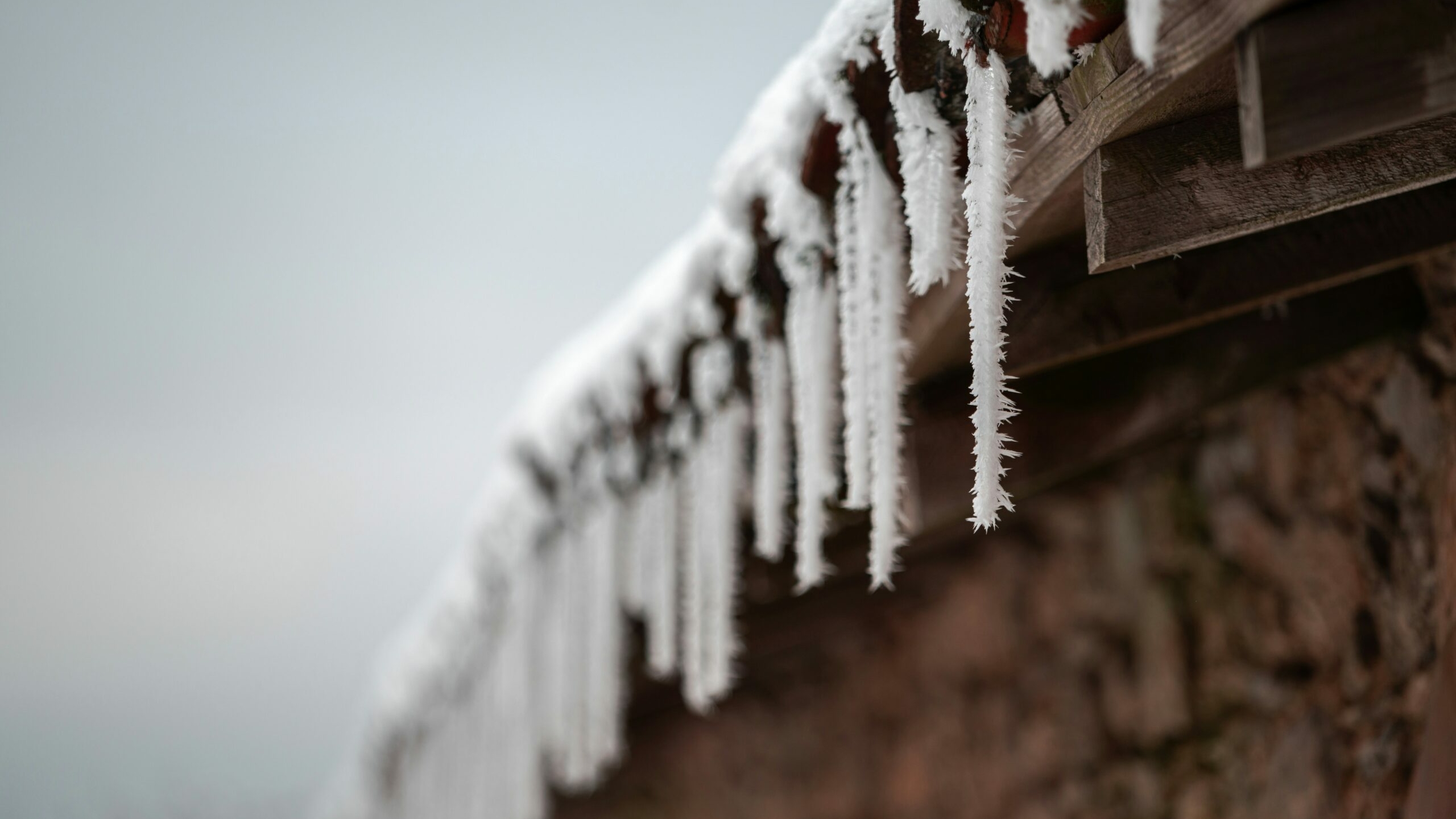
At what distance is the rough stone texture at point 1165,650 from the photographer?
1738mm

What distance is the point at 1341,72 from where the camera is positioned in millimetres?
710

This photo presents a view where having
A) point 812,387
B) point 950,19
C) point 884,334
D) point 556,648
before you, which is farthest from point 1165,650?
point 950,19

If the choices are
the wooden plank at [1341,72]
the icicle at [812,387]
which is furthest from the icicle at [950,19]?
the icicle at [812,387]

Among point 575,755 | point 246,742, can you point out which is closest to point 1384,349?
point 575,755

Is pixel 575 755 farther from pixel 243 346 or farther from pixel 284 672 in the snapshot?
pixel 284 672

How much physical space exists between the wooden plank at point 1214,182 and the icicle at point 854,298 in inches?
12.3

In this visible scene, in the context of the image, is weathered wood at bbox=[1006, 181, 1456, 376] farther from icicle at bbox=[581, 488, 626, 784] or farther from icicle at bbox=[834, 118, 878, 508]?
icicle at bbox=[581, 488, 626, 784]

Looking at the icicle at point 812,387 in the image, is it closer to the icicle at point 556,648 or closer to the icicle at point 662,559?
the icicle at point 662,559

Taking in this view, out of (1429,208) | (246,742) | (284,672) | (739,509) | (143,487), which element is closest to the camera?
(1429,208)

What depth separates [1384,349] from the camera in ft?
5.83

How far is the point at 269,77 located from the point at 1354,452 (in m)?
20.6

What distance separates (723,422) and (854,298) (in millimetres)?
752

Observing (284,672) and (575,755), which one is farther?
(284,672)

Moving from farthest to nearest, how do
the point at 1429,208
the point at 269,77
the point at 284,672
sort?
the point at 284,672
the point at 269,77
the point at 1429,208
